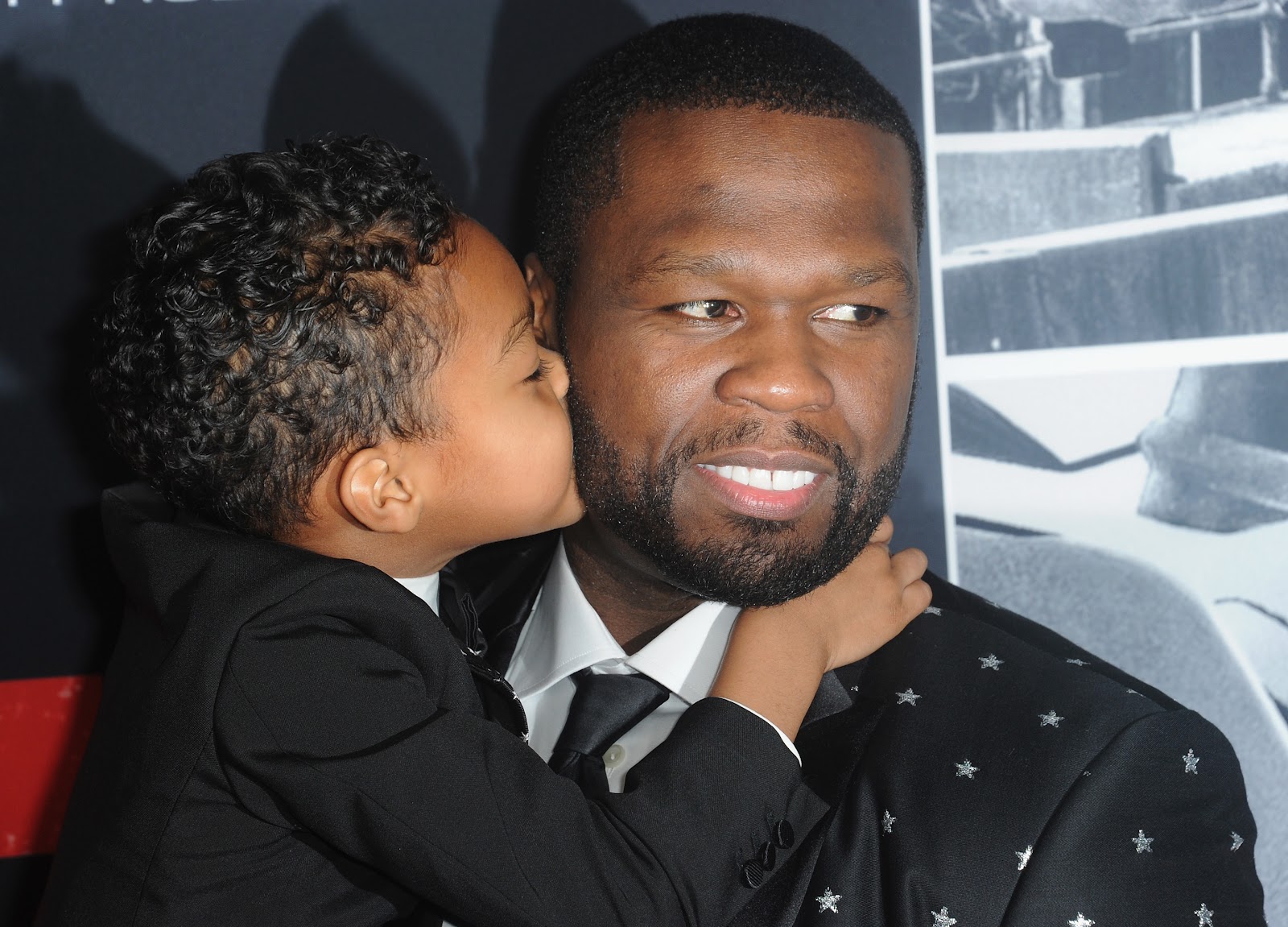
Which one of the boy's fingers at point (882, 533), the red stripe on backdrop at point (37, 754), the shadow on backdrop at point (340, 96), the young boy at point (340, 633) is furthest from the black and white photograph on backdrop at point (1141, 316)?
the red stripe on backdrop at point (37, 754)

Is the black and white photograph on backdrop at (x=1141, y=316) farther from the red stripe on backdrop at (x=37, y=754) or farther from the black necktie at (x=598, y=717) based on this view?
the red stripe on backdrop at (x=37, y=754)

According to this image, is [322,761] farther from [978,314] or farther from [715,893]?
[978,314]

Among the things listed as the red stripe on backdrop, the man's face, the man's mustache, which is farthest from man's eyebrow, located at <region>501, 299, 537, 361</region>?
the red stripe on backdrop

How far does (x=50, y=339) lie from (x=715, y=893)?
4.25 feet

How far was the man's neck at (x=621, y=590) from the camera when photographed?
5.20 feet

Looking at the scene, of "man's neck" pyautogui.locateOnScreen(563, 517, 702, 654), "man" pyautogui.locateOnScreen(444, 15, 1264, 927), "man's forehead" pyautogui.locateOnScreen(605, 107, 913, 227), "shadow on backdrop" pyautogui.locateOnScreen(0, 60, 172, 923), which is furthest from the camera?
"shadow on backdrop" pyautogui.locateOnScreen(0, 60, 172, 923)

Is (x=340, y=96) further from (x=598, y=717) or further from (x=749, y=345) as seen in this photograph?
(x=598, y=717)

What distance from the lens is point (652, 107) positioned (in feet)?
4.67

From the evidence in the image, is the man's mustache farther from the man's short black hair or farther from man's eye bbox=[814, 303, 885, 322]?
the man's short black hair

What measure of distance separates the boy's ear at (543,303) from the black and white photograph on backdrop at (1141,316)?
0.66m

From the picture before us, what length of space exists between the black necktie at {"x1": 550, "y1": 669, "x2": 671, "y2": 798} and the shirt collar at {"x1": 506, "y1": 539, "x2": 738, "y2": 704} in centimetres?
2

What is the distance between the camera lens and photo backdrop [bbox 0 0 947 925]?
1770 mm

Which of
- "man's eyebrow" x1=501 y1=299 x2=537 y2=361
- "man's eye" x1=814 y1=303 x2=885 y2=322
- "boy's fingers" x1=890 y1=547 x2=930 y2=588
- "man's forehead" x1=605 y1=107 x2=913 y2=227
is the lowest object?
"boy's fingers" x1=890 y1=547 x2=930 y2=588

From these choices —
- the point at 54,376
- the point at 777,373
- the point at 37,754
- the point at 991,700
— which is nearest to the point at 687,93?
the point at 777,373
